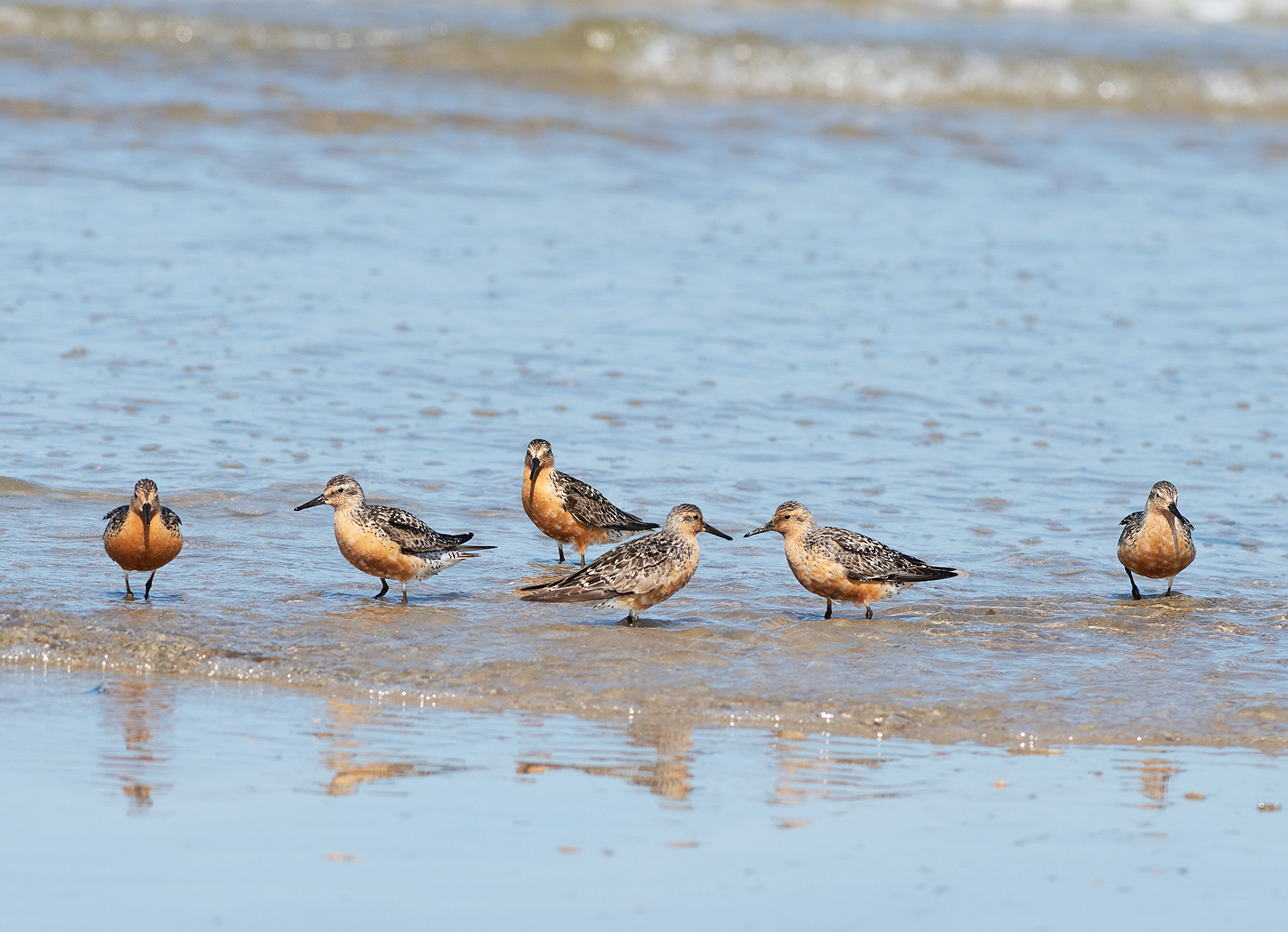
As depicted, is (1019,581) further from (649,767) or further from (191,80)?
(191,80)

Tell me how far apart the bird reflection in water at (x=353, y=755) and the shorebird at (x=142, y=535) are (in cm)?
188

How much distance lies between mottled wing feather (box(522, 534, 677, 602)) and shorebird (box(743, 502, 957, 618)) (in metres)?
0.59

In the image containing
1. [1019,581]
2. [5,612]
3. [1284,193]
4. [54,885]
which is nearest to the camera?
[54,885]

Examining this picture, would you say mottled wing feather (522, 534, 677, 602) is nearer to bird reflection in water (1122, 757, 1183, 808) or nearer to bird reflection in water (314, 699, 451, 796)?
bird reflection in water (314, 699, 451, 796)

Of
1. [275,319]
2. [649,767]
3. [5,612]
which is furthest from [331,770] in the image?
[275,319]

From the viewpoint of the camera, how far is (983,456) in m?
12.9

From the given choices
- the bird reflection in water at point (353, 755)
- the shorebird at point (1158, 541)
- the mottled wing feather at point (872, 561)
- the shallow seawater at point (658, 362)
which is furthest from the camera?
the shorebird at point (1158, 541)

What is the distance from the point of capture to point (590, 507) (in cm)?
1070

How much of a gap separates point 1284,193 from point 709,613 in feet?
54.8

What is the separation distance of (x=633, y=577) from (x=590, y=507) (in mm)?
1572

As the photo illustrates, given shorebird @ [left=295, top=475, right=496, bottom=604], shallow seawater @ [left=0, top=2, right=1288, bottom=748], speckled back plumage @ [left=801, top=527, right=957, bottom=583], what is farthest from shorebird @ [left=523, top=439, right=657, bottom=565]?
speckled back plumage @ [left=801, top=527, right=957, bottom=583]

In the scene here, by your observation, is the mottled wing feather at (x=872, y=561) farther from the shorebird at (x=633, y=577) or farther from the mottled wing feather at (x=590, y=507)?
the mottled wing feather at (x=590, y=507)

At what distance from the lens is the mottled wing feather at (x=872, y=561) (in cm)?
941

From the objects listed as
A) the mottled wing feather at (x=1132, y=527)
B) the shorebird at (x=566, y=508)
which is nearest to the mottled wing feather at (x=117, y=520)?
the shorebird at (x=566, y=508)
